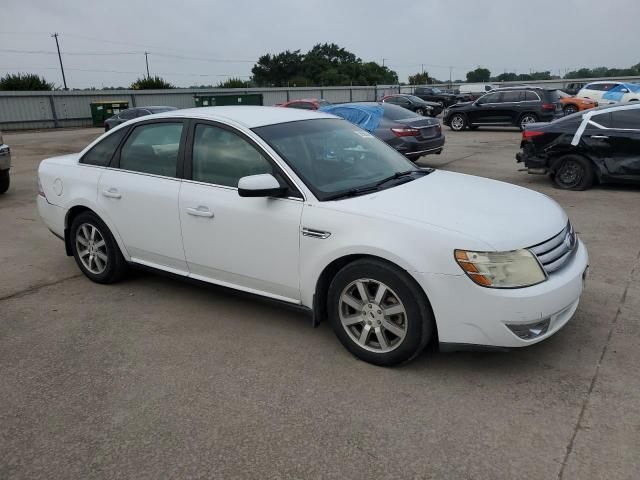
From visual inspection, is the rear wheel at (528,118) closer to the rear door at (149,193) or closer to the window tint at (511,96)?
the window tint at (511,96)

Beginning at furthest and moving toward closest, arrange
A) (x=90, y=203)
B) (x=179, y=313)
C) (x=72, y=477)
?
(x=90, y=203)
(x=179, y=313)
(x=72, y=477)

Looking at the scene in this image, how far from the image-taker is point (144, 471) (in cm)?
254

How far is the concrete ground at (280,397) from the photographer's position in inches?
101

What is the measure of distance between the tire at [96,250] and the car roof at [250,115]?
3.82 feet

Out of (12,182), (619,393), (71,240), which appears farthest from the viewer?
(12,182)

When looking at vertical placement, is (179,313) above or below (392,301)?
below

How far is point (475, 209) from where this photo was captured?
3359 mm

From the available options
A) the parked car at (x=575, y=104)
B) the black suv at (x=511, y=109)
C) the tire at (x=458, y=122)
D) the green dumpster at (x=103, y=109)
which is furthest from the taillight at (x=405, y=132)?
the green dumpster at (x=103, y=109)

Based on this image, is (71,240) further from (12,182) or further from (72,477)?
(12,182)

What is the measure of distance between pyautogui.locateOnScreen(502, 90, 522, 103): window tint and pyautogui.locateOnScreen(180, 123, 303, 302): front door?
1812 centimetres

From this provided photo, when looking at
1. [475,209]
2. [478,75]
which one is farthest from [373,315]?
[478,75]

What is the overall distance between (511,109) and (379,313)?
60.8ft

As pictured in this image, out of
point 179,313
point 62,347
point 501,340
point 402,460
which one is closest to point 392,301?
point 501,340

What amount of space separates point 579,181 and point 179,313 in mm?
7163
